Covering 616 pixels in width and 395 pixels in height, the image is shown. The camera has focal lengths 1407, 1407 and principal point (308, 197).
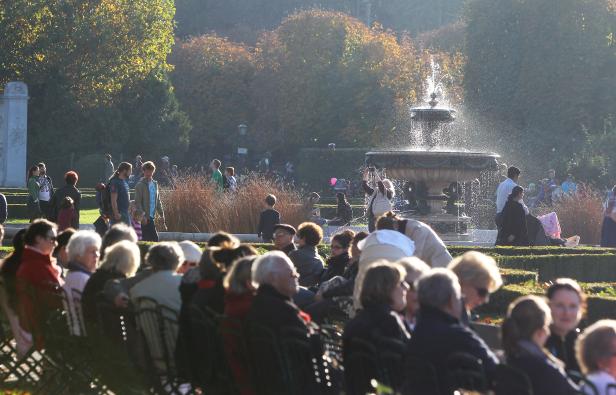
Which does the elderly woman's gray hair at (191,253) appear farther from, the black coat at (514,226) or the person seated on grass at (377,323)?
the black coat at (514,226)

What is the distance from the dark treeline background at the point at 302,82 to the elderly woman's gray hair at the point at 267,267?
3480 centimetres

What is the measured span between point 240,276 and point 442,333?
1.75 metres

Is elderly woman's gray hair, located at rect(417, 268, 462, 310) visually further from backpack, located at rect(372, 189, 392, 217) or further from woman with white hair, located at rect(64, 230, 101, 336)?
backpack, located at rect(372, 189, 392, 217)

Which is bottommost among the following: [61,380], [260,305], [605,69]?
[61,380]

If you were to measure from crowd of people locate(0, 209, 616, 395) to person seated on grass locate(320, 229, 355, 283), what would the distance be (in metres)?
1.27

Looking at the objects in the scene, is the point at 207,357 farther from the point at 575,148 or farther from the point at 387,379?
the point at 575,148

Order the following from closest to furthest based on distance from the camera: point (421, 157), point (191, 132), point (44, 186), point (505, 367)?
point (505, 367), point (421, 157), point (44, 186), point (191, 132)

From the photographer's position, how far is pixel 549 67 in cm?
5250

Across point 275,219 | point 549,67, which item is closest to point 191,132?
point 549,67

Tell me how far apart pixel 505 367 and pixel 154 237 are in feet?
47.3

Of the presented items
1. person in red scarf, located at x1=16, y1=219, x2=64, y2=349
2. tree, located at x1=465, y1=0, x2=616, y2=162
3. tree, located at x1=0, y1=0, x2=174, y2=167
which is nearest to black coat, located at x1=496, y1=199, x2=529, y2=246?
person in red scarf, located at x1=16, y1=219, x2=64, y2=349

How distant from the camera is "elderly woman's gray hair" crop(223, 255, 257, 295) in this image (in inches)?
314

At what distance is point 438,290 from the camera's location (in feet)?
22.1

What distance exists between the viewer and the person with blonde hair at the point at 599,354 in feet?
20.5
